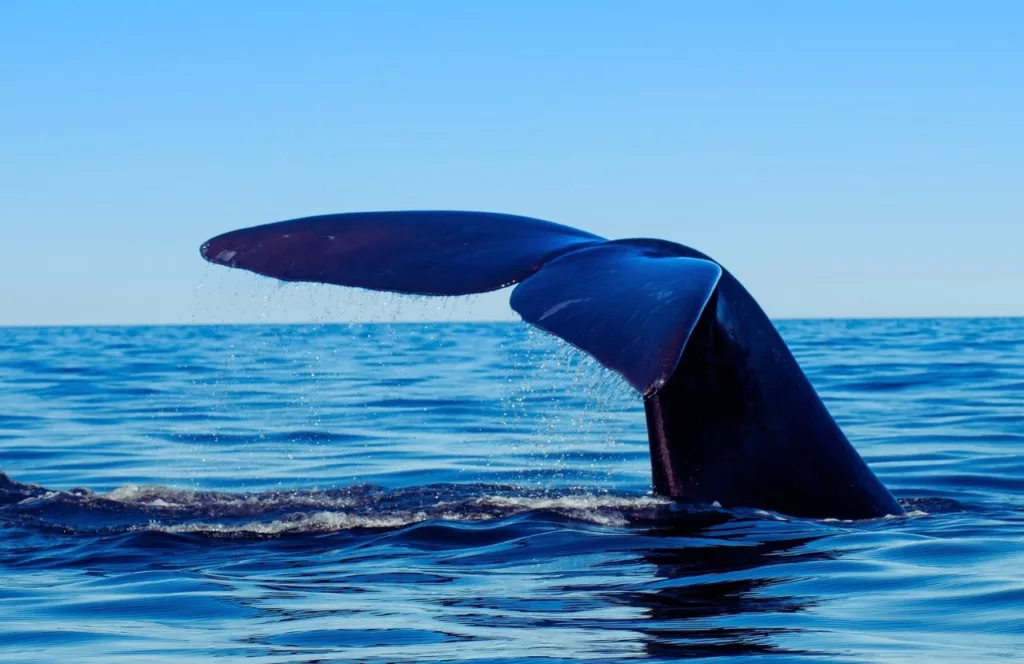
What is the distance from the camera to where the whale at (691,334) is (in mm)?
5352

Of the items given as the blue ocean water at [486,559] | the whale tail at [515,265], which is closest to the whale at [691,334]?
the whale tail at [515,265]

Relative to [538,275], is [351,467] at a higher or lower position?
lower

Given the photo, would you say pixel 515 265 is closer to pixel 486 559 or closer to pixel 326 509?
pixel 486 559

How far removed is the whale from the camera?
17.6 feet

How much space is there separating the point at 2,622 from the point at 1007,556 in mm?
3763

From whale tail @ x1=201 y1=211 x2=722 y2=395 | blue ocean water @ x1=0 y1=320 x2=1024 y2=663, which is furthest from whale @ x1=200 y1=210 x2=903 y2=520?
blue ocean water @ x1=0 y1=320 x2=1024 y2=663

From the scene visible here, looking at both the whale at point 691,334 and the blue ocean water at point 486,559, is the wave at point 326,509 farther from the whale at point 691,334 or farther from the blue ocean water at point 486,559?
the whale at point 691,334

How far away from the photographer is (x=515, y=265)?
5.38 metres

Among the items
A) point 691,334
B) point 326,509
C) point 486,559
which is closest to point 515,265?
point 691,334

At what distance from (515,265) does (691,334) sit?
692mm

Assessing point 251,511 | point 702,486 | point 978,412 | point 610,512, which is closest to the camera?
point 702,486

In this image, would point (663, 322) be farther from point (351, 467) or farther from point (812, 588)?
point (351, 467)

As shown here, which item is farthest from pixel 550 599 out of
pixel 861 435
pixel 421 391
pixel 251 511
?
pixel 421 391

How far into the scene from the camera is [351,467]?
11039 mm
